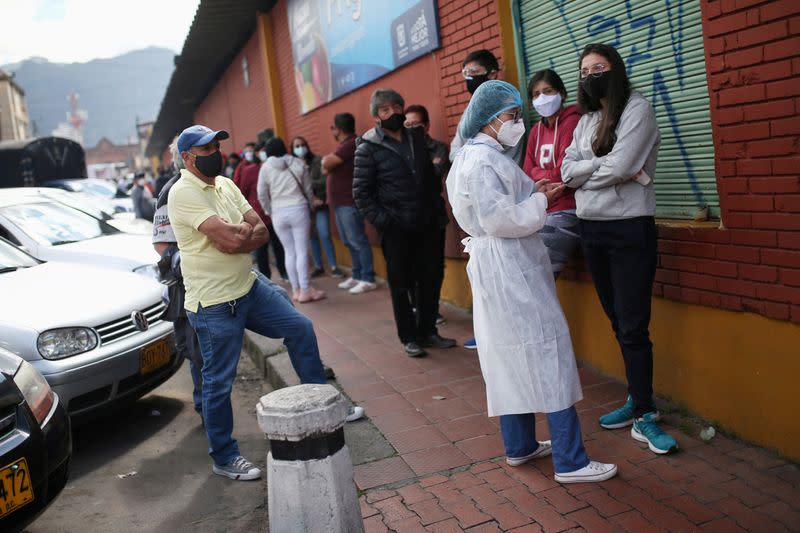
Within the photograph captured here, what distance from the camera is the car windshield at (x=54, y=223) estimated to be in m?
7.34

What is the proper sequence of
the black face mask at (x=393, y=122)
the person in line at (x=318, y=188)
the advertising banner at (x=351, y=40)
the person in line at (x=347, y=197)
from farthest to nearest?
the person in line at (x=318, y=188), the person in line at (x=347, y=197), the advertising banner at (x=351, y=40), the black face mask at (x=393, y=122)

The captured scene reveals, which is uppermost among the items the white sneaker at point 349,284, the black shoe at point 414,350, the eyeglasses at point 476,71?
the eyeglasses at point 476,71

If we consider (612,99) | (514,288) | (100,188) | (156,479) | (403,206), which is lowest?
(156,479)

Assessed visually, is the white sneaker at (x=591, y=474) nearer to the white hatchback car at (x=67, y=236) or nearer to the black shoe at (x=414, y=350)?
the black shoe at (x=414, y=350)

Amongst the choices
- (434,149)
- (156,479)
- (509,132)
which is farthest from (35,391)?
(434,149)

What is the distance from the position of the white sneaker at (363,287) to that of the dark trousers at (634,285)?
17.2 ft

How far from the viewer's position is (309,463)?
2.74 metres

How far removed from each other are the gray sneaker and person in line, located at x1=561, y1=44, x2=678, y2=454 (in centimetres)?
213

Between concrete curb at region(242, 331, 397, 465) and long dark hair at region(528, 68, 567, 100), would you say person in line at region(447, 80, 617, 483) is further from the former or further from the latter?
long dark hair at region(528, 68, 567, 100)

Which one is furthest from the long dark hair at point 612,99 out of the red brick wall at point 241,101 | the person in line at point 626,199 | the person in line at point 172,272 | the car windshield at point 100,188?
the car windshield at point 100,188

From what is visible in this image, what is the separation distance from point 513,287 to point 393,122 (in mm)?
2759

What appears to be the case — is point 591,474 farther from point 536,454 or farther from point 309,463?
point 309,463

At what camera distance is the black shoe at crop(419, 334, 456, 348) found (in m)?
6.15

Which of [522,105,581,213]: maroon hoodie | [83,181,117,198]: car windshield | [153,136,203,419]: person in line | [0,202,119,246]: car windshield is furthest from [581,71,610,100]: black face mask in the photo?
[83,181,117,198]: car windshield
